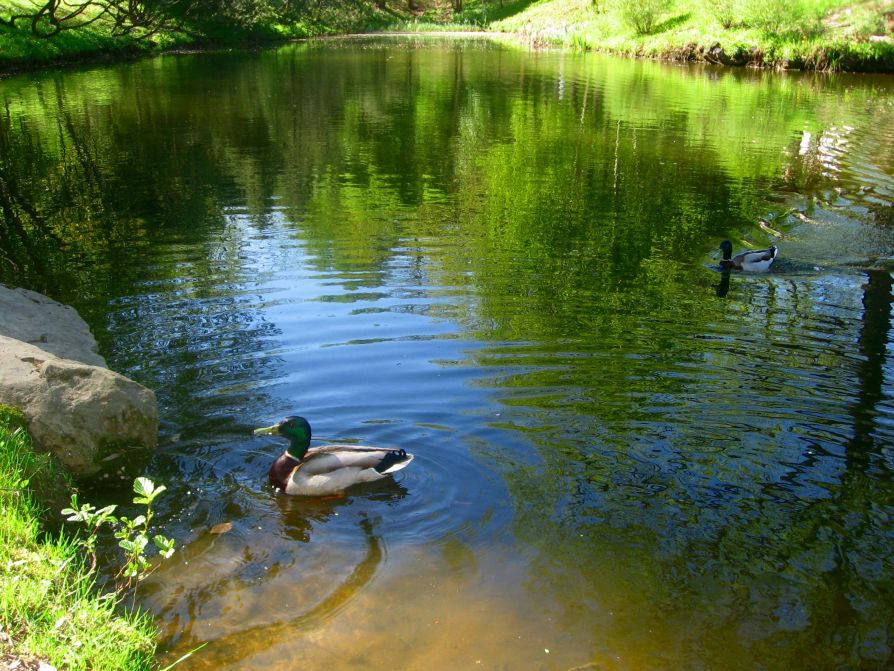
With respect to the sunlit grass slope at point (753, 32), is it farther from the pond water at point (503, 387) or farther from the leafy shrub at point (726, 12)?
the pond water at point (503, 387)

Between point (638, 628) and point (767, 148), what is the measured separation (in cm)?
1850

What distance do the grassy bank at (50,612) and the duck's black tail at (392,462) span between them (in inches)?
79.0

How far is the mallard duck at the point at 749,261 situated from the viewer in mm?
11125

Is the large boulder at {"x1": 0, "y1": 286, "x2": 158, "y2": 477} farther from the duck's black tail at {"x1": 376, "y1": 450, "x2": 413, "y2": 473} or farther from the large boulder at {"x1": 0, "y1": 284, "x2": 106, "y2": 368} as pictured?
the duck's black tail at {"x1": 376, "y1": 450, "x2": 413, "y2": 473}

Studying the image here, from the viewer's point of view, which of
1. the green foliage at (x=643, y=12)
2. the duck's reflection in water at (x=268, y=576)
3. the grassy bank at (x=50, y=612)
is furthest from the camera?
the green foliage at (x=643, y=12)

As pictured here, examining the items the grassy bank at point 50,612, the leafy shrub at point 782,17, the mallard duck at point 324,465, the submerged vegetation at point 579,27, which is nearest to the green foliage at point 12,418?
the grassy bank at point 50,612

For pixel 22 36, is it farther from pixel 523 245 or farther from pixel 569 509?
pixel 569 509

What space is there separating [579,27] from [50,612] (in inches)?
2528

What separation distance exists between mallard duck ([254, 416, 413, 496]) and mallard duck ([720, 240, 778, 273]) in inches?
269

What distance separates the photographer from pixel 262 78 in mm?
36312

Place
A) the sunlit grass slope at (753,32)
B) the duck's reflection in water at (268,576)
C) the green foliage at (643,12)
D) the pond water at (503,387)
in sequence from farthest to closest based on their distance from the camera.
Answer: the green foliage at (643,12), the sunlit grass slope at (753,32), the pond water at (503,387), the duck's reflection in water at (268,576)

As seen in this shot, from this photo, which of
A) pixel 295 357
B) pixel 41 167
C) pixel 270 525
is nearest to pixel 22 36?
pixel 41 167

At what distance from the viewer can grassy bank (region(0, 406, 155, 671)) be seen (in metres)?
3.74

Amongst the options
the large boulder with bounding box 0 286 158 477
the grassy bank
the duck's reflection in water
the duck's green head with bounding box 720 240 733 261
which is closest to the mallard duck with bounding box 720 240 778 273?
the duck's green head with bounding box 720 240 733 261
